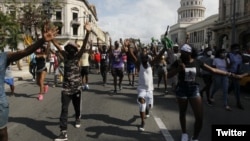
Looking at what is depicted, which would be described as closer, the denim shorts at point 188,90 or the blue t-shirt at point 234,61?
the denim shorts at point 188,90

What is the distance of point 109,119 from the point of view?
7922mm

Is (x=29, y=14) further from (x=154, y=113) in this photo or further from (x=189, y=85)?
(x=189, y=85)

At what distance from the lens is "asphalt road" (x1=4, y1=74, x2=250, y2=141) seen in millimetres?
6492

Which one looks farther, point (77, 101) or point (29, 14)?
point (29, 14)

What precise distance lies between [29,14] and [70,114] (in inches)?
962

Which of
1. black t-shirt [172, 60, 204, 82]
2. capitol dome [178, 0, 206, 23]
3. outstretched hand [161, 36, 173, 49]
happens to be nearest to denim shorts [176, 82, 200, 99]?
black t-shirt [172, 60, 204, 82]

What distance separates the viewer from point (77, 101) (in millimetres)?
6840

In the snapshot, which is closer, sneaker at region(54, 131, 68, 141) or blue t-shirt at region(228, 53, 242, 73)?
sneaker at region(54, 131, 68, 141)

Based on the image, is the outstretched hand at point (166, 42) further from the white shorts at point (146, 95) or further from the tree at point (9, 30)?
the tree at point (9, 30)

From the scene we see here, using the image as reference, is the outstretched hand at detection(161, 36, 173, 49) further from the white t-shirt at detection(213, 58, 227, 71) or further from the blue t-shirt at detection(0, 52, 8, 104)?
the white t-shirt at detection(213, 58, 227, 71)

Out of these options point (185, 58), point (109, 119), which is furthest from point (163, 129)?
point (185, 58)

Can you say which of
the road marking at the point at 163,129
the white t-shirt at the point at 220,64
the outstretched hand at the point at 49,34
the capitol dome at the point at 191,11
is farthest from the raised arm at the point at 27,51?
the capitol dome at the point at 191,11

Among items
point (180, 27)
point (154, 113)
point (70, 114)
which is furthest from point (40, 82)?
point (180, 27)

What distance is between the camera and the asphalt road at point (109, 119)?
21.3 feet
